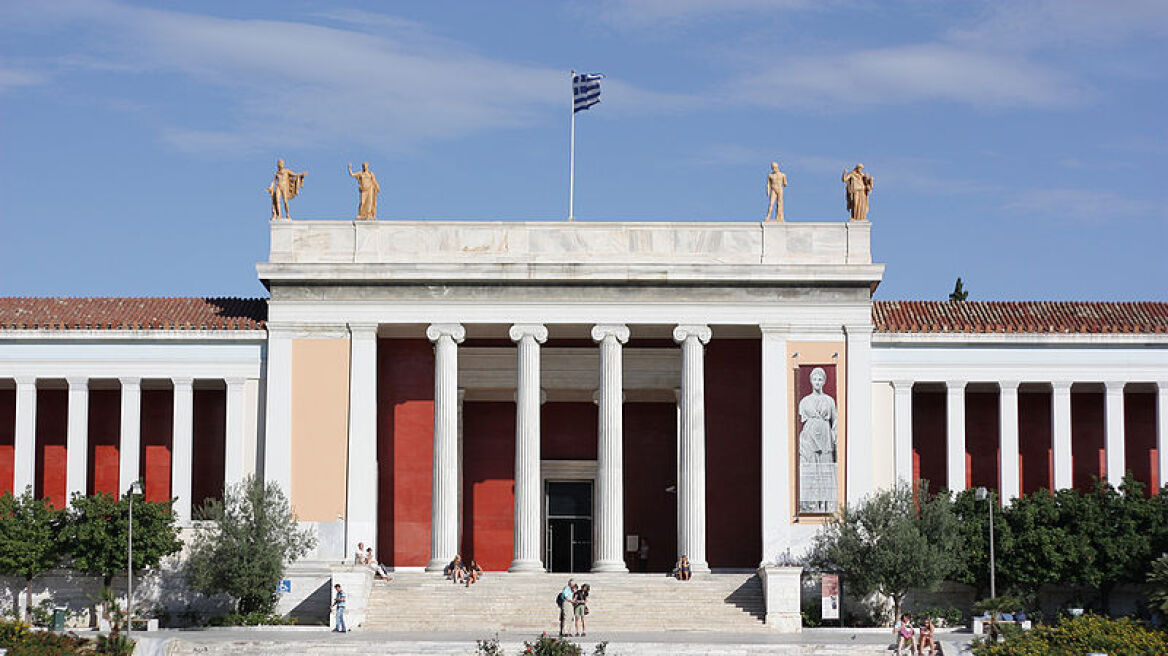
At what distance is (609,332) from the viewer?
55.8 meters

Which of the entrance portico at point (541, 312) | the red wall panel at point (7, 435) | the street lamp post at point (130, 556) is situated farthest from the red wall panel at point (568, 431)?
the red wall panel at point (7, 435)

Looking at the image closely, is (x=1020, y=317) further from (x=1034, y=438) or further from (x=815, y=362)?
(x=815, y=362)

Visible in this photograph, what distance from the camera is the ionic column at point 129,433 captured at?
182 ft

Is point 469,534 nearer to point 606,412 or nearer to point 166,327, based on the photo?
point 606,412

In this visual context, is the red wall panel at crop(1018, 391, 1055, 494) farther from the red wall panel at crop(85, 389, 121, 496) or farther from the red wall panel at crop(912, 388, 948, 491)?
the red wall panel at crop(85, 389, 121, 496)

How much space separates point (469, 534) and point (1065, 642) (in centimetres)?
2082

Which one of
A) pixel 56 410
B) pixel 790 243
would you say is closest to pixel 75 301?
pixel 56 410

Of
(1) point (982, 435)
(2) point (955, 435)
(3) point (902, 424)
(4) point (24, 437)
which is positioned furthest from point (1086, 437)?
(4) point (24, 437)

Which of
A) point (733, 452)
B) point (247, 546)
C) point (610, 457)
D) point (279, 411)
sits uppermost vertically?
point (279, 411)

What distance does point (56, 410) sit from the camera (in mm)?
58250

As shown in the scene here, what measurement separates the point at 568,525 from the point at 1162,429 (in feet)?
58.1

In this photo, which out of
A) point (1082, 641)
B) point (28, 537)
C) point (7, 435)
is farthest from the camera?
point (7, 435)

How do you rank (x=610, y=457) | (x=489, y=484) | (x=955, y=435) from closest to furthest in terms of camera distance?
(x=610, y=457)
(x=955, y=435)
(x=489, y=484)

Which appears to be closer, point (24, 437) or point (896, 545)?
point (896, 545)
